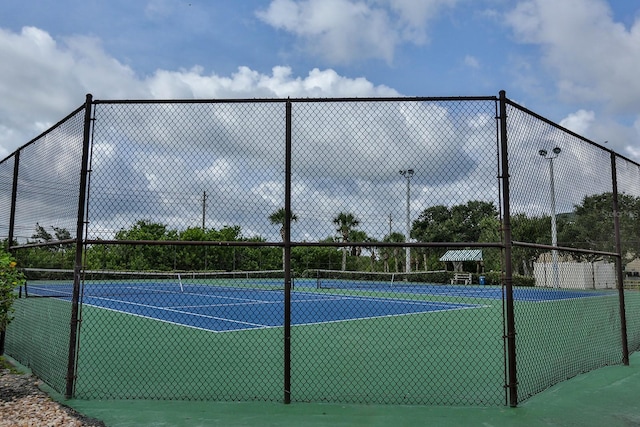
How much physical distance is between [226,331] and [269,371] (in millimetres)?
3485

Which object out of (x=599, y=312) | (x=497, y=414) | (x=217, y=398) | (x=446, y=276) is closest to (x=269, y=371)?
(x=217, y=398)

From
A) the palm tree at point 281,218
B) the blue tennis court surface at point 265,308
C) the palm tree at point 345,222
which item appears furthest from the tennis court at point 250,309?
the palm tree at point 281,218

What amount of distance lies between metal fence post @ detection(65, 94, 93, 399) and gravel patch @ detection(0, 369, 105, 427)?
30 cm

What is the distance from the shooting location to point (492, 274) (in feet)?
81.9

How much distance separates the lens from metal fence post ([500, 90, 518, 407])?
4531 mm

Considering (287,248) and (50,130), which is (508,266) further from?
(50,130)

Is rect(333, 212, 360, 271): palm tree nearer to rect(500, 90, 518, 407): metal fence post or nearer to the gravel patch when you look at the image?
rect(500, 90, 518, 407): metal fence post

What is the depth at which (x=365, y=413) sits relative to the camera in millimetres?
4320

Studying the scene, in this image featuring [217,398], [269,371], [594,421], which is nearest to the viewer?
[594,421]

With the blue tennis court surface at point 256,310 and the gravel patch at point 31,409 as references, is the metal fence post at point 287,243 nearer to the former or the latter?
the gravel patch at point 31,409

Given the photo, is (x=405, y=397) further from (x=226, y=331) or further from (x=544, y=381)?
(x=226, y=331)

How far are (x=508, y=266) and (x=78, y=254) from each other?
4164 millimetres

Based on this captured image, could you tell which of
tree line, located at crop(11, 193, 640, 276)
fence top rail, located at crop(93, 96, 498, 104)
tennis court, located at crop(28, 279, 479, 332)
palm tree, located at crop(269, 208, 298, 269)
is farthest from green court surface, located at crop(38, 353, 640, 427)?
tennis court, located at crop(28, 279, 479, 332)

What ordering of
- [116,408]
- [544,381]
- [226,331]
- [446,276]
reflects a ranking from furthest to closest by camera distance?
[446,276] < [226,331] < [544,381] < [116,408]
